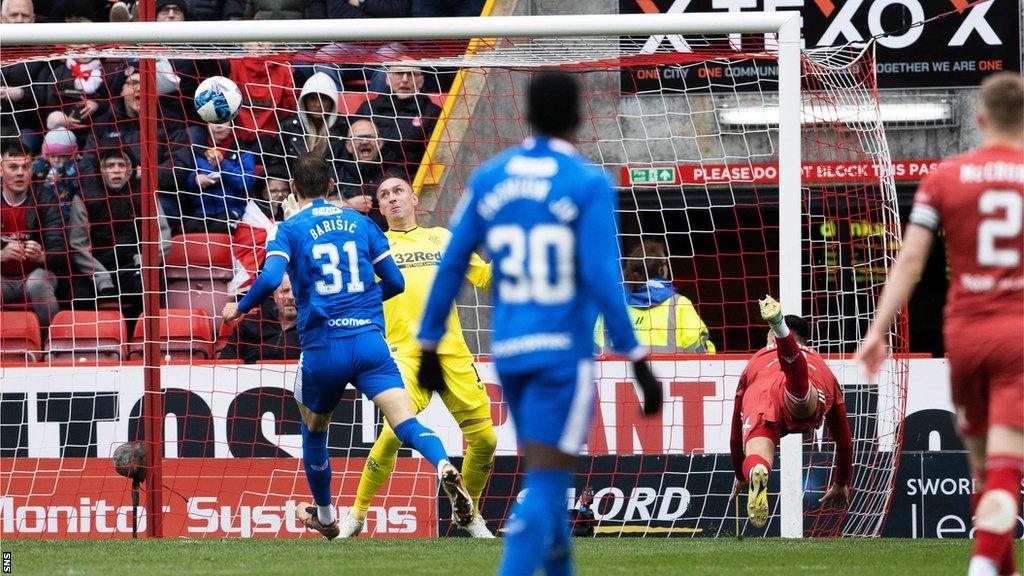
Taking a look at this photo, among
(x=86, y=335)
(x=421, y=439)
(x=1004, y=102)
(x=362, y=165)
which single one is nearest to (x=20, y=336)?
(x=86, y=335)

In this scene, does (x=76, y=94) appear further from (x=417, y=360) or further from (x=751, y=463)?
(x=751, y=463)

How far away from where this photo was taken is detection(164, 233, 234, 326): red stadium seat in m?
12.1

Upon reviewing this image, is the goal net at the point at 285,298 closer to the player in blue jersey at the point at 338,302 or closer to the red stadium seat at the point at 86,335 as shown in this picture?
the red stadium seat at the point at 86,335

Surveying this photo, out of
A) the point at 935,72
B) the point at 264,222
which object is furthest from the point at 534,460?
the point at 935,72

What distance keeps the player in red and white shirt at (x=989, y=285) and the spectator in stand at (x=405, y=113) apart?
294 inches

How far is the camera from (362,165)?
12.4 meters

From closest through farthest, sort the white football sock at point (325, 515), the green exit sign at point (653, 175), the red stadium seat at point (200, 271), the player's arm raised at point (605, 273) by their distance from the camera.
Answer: the player's arm raised at point (605, 273), the white football sock at point (325, 515), the red stadium seat at point (200, 271), the green exit sign at point (653, 175)

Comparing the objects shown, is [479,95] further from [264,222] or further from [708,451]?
[708,451]

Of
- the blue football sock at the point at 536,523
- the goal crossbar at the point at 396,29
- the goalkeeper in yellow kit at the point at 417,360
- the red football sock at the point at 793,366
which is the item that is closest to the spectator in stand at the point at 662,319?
the goalkeeper in yellow kit at the point at 417,360

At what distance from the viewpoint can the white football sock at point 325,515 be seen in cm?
884

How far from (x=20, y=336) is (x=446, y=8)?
15.5 ft

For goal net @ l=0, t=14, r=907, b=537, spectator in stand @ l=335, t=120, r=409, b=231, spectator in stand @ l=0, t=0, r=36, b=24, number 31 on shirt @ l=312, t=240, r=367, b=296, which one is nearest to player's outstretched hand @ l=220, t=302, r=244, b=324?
number 31 on shirt @ l=312, t=240, r=367, b=296

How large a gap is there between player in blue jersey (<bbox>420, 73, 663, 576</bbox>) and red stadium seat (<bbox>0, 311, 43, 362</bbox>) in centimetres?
755

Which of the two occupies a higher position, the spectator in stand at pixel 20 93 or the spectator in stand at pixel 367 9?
the spectator in stand at pixel 367 9
